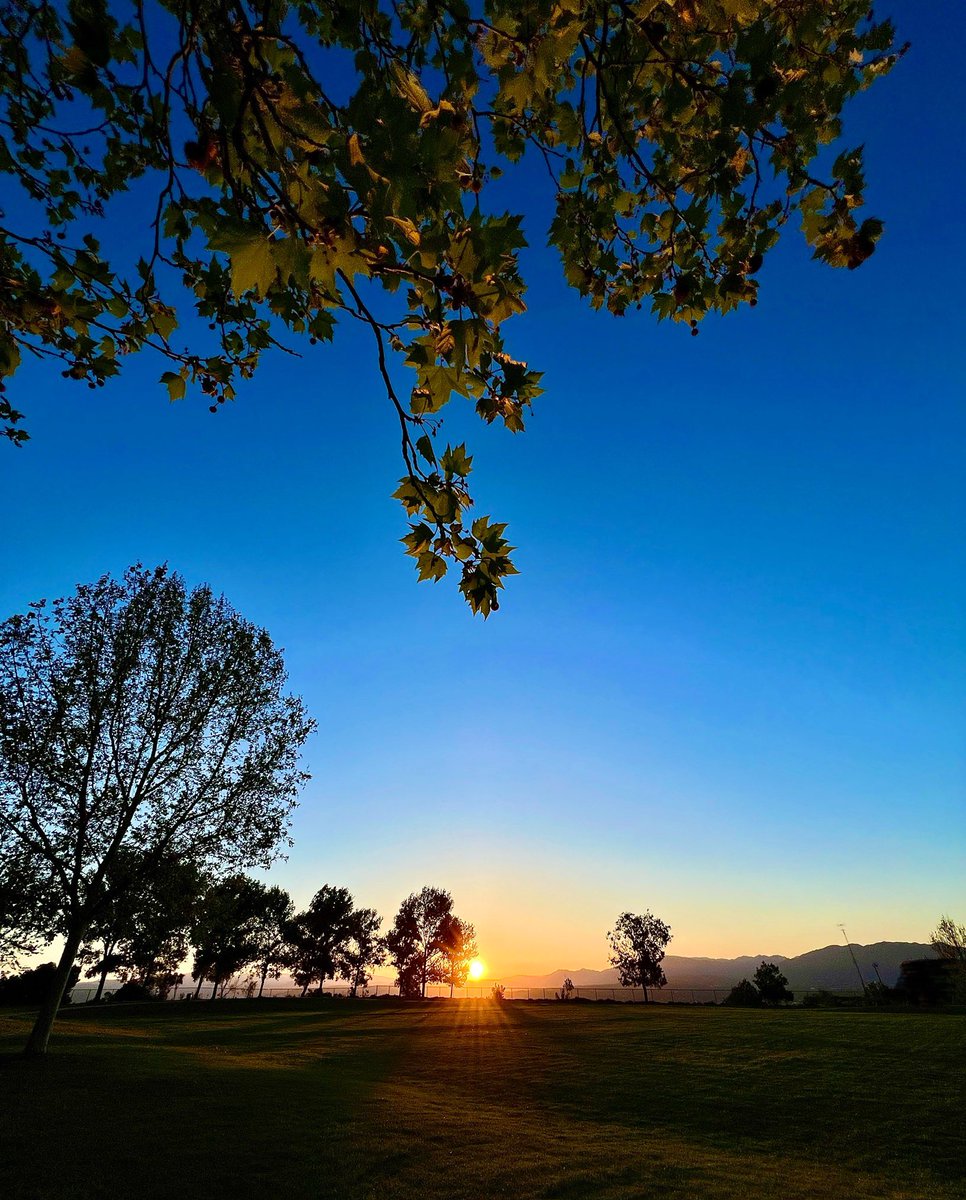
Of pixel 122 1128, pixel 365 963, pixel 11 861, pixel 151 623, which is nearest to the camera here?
pixel 122 1128

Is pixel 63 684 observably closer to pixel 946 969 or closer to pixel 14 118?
pixel 14 118

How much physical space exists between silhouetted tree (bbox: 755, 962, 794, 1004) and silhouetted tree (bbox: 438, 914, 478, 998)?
42288 mm

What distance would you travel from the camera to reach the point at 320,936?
73.7 meters

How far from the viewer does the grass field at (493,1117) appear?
916 cm

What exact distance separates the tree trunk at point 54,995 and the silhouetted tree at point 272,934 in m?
59.0

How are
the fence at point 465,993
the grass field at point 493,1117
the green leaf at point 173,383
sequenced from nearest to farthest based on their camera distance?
1. the green leaf at point 173,383
2. the grass field at point 493,1117
3. the fence at point 465,993

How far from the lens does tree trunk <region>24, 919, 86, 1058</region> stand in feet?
56.5

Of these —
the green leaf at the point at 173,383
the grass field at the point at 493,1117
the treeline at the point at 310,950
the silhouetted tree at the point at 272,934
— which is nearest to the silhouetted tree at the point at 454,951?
the treeline at the point at 310,950

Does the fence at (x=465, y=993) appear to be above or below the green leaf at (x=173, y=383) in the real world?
below

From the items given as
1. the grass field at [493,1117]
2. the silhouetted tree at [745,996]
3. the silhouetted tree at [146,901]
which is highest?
the silhouetted tree at [146,901]

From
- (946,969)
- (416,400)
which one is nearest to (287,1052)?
(416,400)

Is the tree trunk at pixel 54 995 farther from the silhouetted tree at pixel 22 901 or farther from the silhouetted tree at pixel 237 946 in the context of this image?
the silhouetted tree at pixel 237 946

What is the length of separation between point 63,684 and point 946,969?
72967 mm

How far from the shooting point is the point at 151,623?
19938 millimetres
